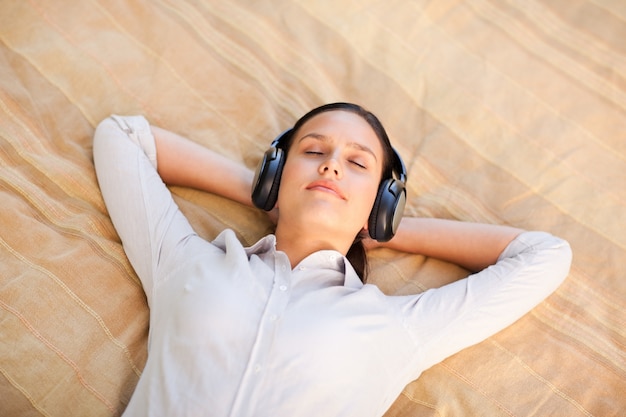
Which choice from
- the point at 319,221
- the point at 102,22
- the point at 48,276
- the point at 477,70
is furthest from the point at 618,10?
the point at 48,276

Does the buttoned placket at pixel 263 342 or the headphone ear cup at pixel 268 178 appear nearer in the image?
the buttoned placket at pixel 263 342

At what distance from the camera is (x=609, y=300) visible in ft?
5.78

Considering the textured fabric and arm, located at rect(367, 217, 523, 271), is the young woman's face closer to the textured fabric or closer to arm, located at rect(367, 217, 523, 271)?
arm, located at rect(367, 217, 523, 271)

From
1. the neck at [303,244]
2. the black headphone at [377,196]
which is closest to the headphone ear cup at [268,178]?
the black headphone at [377,196]

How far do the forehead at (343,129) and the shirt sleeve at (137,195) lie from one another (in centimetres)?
43

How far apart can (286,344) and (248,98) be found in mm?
1063

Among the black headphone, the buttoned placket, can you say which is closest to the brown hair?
the black headphone

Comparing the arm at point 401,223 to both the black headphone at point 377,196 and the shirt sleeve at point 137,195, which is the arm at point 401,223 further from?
the black headphone at point 377,196

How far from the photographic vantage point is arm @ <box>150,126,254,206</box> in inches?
72.2

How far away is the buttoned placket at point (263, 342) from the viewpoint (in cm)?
130

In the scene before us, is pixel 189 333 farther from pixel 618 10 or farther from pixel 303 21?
pixel 618 10

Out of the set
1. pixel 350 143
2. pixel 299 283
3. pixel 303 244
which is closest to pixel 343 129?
pixel 350 143

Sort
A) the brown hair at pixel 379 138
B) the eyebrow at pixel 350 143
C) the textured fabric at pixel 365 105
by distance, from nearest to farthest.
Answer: the textured fabric at pixel 365 105
the eyebrow at pixel 350 143
the brown hair at pixel 379 138

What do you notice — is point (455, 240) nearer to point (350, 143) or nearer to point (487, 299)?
point (487, 299)
